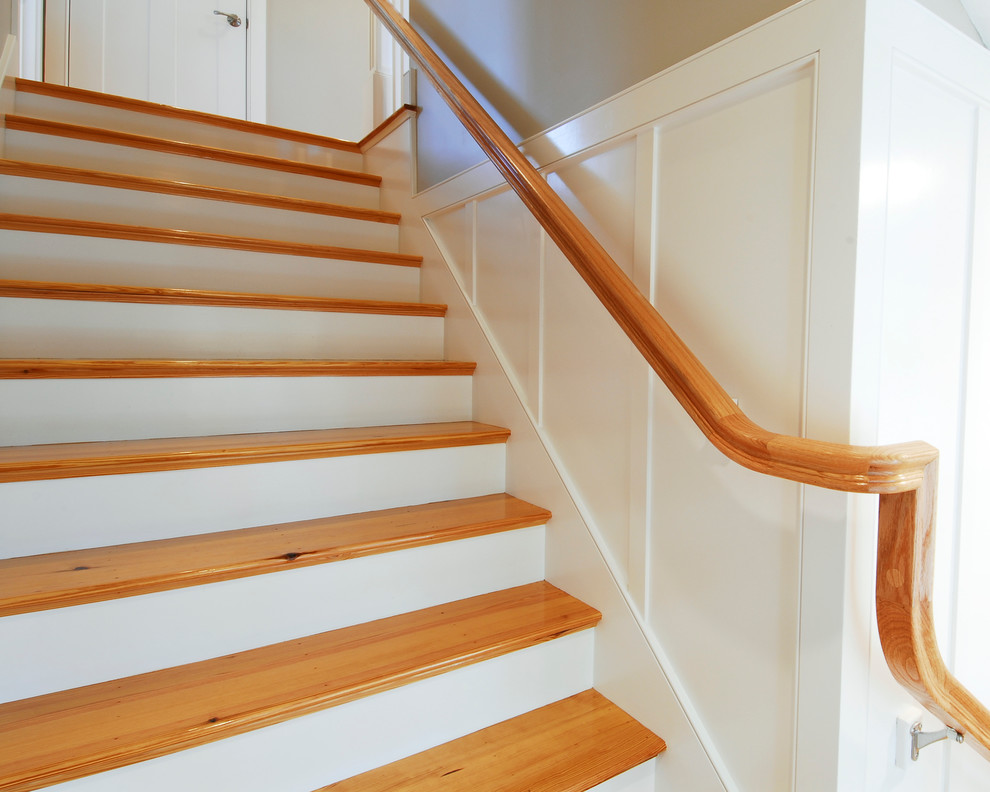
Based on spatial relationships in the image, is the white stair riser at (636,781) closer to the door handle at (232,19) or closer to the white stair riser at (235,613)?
the white stair riser at (235,613)

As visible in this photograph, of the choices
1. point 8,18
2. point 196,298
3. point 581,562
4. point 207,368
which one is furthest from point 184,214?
point 581,562

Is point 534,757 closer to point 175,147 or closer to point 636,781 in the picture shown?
point 636,781

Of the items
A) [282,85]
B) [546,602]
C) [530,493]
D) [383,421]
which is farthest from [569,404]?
Answer: [282,85]

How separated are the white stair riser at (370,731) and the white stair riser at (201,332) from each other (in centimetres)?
104

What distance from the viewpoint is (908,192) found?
0.86m

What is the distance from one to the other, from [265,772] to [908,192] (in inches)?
54.3

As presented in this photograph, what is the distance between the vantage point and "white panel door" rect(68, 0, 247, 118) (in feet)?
10.6

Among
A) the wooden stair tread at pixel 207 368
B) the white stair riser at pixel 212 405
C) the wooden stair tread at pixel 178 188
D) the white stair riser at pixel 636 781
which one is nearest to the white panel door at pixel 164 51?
the wooden stair tread at pixel 178 188

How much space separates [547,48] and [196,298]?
3.73 ft

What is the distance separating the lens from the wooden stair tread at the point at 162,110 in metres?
2.10

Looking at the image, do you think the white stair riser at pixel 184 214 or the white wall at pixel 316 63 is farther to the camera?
the white wall at pixel 316 63

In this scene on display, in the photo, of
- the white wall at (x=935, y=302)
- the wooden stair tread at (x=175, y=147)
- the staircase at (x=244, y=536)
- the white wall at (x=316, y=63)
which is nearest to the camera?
the white wall at (x=935, y=302)

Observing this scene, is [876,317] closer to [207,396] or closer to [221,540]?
[221,540]

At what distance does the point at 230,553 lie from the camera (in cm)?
112
